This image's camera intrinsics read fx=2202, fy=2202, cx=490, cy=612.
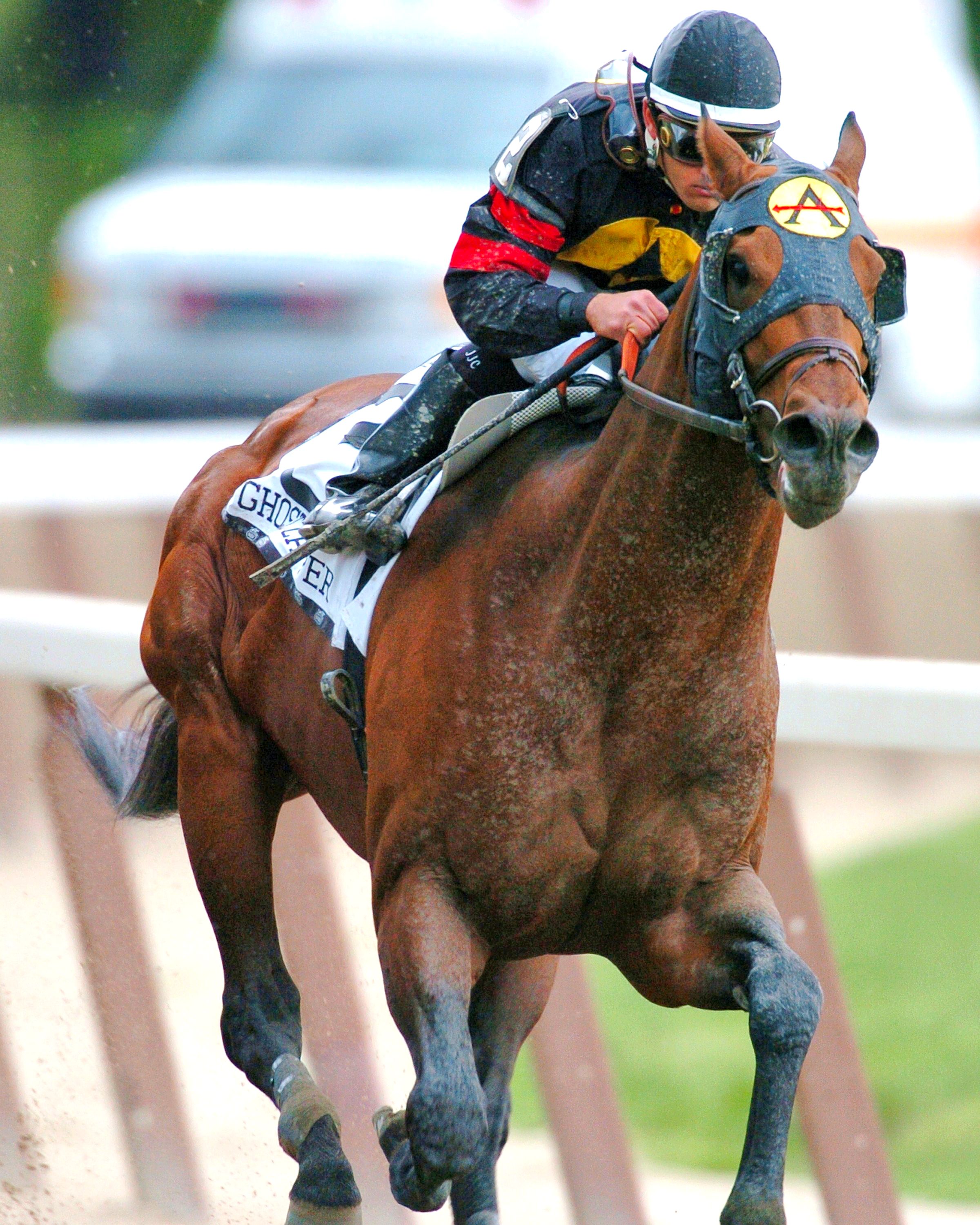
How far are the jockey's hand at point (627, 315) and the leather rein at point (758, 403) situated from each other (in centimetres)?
21

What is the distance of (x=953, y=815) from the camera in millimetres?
8914

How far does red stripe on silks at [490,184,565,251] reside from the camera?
13.2ft

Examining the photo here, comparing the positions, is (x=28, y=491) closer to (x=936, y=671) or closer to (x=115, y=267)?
(x=936, y=671)

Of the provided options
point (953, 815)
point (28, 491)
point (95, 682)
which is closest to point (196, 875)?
point (95, 682)

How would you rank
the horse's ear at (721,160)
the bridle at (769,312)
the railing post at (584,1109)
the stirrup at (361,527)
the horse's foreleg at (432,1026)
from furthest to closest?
the railing post at (584,1109) < the stirrup at (361,527) < the horse's foreleg at (432,1026) < the horse's ear at (721,160) < the bridle at (769,312)

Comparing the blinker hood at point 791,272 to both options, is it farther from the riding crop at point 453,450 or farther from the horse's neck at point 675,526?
the riding crop at point 453,450

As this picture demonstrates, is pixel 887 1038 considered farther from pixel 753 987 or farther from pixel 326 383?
pixel 326 383

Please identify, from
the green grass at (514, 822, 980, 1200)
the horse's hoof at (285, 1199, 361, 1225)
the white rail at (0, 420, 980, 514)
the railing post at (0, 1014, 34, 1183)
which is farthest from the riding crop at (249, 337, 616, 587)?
the white rail at (0, 420, 980, 514)

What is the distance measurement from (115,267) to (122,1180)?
935 centimetres

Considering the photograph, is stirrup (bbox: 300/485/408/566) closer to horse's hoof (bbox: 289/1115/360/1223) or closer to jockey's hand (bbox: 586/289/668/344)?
jockey's hand (bbox: 586/289/668/344)

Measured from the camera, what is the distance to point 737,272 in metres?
3.33

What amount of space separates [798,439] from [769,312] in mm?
240

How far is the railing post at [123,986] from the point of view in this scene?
5.88 meters

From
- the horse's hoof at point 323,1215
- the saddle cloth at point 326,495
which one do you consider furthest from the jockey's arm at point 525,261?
the horse's hoof at point 323,1215
